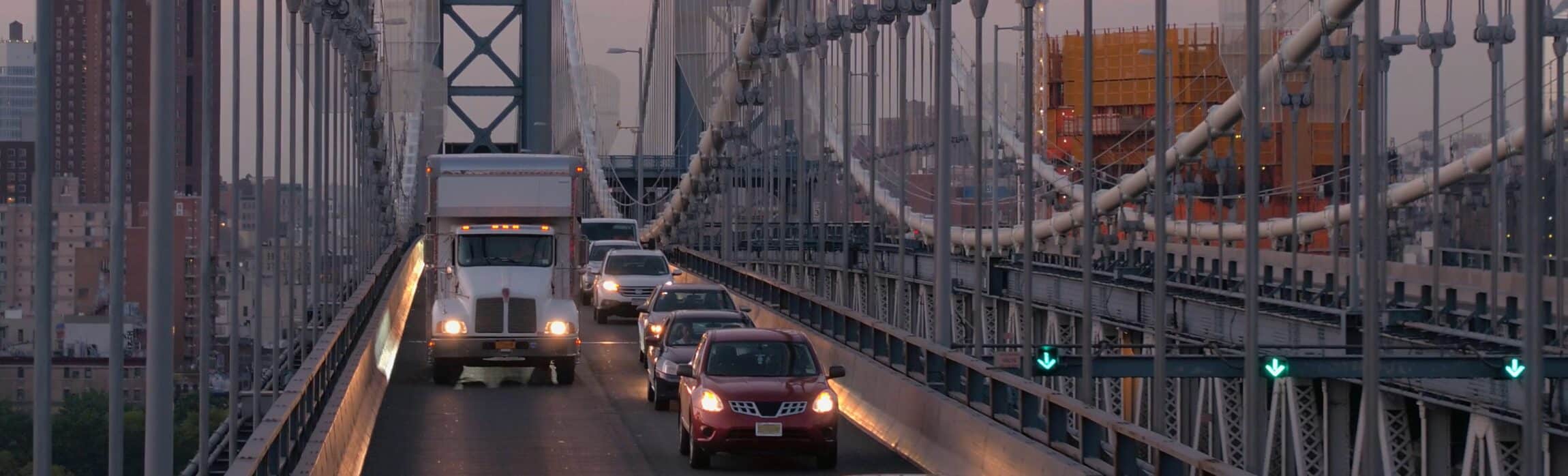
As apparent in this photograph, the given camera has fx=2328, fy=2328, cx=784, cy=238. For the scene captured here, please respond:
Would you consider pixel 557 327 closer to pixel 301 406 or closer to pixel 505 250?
pixel 505 250

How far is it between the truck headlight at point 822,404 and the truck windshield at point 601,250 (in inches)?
1364

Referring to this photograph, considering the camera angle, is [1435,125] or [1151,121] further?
[1151,121]

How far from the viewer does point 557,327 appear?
33.4 m

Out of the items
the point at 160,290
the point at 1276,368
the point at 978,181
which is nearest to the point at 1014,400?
the point at 978,181

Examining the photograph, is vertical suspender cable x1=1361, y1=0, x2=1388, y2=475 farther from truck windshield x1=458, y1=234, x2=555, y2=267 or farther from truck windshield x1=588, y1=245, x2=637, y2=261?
truck windshield x1=588, y1=245, x2=637, y2=261

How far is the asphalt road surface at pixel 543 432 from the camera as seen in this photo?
75.6ft

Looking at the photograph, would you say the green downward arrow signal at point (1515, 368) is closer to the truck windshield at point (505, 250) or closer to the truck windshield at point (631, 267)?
the truck windshield at point (505, 250)

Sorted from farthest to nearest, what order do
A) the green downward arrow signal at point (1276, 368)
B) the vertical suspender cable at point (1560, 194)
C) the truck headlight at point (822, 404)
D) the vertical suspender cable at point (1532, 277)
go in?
the vertical suspender cable at point (1560, 194) → the truck headlight at point (822, 404) → the green downward arrow signal at point (1276, 368) → the vertical suspender cable at point (1532, 277)

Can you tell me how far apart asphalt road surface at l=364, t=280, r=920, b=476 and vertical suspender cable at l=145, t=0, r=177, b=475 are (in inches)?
365

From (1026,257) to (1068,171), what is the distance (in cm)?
6241

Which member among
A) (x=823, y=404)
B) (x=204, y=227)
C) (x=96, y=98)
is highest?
(x=96, y=98)

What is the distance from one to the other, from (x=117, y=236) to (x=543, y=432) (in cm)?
1502

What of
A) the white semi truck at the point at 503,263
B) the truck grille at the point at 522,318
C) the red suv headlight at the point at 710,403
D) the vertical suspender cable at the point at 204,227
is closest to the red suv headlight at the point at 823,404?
the red suv headlight at the point at 710,403

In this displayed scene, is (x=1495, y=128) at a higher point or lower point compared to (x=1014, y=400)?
higher
